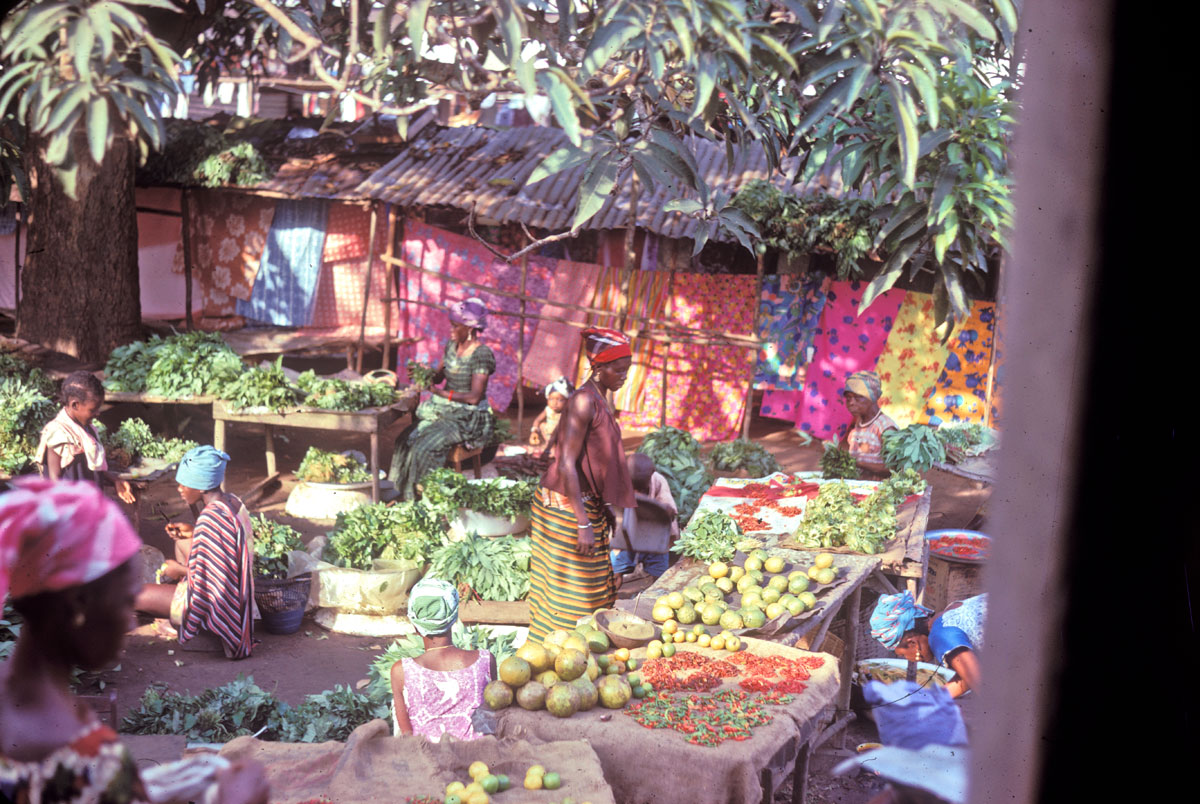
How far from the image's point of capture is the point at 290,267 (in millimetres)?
12945

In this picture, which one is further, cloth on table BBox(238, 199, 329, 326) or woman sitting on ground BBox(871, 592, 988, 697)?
cloth on table BBox(238, 199, 329, 326)

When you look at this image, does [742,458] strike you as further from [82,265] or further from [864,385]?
[82,265]

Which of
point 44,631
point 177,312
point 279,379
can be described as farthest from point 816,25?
point 177,312

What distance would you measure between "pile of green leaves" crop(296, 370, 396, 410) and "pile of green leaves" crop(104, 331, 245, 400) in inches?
25.8

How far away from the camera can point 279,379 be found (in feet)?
27.4

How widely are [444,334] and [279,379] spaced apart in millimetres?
4222

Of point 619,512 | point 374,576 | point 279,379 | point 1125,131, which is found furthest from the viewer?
point 279,379

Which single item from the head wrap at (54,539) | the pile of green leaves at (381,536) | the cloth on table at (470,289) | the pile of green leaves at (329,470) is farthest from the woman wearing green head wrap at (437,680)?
the cloth on table at (470,289)

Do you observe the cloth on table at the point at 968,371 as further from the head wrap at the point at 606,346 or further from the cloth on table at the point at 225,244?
the cloth on table at the point at 225,244

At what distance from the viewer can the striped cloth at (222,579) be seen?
547 centimetres

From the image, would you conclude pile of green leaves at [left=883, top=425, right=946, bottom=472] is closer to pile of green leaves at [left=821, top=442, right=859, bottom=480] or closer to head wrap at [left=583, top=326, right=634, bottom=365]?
pile of green leaves at [left=821, top=442, right=859, bottom=480]

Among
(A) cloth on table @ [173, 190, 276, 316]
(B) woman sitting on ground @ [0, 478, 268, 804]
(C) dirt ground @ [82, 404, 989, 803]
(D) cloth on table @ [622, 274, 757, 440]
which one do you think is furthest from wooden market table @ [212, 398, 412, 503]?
(B) woman sitting on ground @ [0, 478, 268, 804]

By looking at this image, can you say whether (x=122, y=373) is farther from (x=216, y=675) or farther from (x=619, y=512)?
(x=619, y=512)

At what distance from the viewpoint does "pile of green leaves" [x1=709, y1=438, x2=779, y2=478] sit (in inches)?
372
